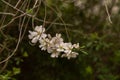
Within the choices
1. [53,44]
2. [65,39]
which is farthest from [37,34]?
[65,39]

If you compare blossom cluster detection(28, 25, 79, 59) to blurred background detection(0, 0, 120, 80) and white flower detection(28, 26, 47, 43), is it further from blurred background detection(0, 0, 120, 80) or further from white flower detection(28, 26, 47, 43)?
blurred background detection(0, 0, 120, 80)

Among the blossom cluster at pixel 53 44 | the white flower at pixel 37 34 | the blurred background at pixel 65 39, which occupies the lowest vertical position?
the blossom cluster at pixel 53 44

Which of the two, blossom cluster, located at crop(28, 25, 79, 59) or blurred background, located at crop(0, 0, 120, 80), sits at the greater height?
blurred background, located at crop(0, 0, 120, 80)

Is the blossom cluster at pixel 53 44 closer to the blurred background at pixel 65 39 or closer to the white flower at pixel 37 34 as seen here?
the white flower at pixel 37 34

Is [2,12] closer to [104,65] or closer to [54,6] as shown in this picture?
[54,6]

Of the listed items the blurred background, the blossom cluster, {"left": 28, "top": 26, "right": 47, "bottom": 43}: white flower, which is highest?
the blurred background

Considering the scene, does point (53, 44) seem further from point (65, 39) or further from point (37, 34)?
point (65, 39)

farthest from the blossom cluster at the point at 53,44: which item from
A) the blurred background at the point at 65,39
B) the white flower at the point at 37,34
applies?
the blurred background at the point at 65,39

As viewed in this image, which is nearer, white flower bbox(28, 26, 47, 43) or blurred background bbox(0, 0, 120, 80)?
white flower bbox(28, 26, 47, 43)

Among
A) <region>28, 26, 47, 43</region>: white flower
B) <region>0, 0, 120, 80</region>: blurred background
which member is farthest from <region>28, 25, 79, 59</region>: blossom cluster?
<region>0, 0, 120, 80</region>: blurred background
